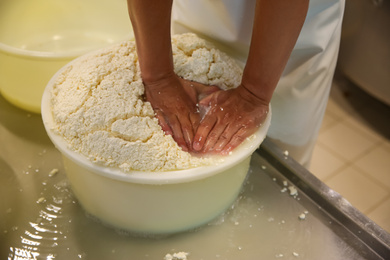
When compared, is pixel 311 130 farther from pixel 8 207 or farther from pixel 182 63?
pixel 8 207

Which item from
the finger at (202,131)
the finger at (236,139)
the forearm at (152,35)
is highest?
the forearm at (152,35)

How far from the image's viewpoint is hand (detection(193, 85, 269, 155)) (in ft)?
2.32

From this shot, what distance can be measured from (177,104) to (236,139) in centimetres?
12

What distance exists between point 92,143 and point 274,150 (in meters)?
0.40

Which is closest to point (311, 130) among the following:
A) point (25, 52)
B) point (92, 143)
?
point (92, 143)

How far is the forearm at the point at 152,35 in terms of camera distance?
27.9 inches

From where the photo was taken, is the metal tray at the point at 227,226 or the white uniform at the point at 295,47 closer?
the metal tray at the point at 227,226

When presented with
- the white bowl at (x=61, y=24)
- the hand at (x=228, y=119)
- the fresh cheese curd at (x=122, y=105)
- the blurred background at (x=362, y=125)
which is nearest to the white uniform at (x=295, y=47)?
the fresh cheese curd at (x=122, y=105)

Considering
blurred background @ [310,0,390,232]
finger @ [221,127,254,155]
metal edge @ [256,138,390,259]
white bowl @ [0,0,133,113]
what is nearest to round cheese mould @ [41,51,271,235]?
finger @ [221,127,254,155]

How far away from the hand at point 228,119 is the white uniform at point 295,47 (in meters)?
0.18

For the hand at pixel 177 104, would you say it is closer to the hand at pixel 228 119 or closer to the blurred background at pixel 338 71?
the hand at pixel 228 119

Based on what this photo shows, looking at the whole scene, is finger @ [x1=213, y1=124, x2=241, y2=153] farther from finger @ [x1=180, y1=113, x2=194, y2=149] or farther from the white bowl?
the white bowl

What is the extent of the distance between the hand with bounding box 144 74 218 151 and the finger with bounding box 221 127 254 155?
0.20ft

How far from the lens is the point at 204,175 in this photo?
660 mm
